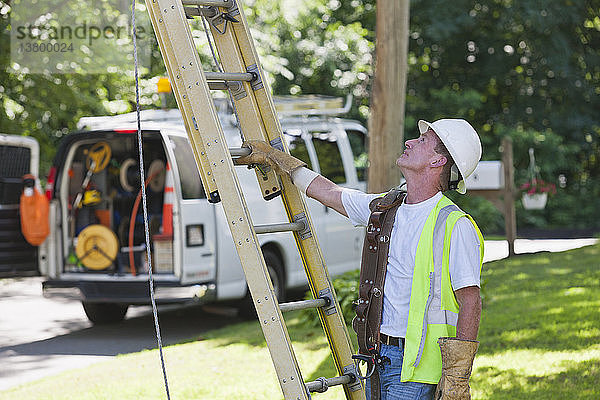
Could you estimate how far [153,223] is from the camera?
10328 millimetres

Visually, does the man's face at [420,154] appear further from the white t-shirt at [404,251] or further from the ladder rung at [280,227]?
the ladder rung at [280,227]

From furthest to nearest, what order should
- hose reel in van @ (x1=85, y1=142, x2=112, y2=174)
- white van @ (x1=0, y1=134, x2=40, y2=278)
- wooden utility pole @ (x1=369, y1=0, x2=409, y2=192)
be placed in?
hose reel in van @ (x1=85, y1=142, x2=112, y2=174)
white van @ (x1=0, y1=134, x2=40, y2=278)
wooden utility pole @ (x1=369, y1=0, x2=409, y2=192)

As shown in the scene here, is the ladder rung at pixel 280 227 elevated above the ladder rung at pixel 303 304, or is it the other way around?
the ladder rung at pixel 280 227

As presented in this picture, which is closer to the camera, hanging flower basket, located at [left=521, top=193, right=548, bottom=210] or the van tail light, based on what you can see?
the van tail light

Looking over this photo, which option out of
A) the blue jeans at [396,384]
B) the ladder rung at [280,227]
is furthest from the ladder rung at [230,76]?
the blue jeans at [396,384]

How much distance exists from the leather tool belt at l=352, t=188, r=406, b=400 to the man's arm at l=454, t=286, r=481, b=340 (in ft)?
1.18

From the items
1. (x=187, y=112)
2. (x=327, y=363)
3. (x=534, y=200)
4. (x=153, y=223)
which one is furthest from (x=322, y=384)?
(x=534, y=200)

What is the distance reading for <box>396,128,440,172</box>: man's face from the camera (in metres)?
4.03

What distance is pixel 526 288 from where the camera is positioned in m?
11.5

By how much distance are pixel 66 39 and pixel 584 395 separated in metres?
11.3

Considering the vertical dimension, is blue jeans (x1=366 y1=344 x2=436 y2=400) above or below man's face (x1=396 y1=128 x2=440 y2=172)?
below

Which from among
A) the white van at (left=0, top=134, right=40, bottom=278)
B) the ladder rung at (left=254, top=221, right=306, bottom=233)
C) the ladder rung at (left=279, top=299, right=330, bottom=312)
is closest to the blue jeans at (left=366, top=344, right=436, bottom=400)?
the ladder rung at (left=279, top=299, right=330, bottom=312)

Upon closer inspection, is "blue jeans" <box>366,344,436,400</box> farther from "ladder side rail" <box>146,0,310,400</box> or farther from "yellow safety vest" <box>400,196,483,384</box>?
"ladder side rail" <box>146,0,310,400</box>

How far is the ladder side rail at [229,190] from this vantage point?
160 inches
